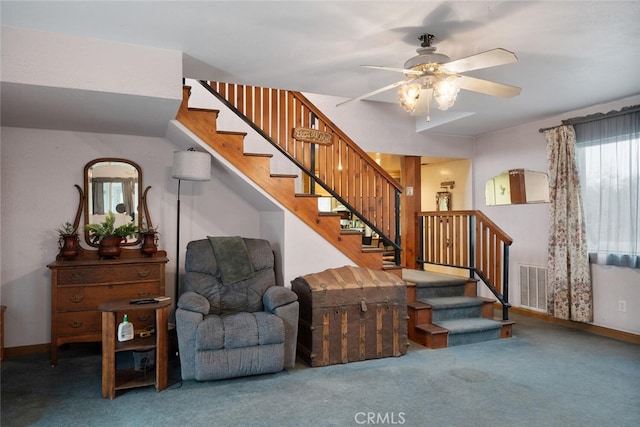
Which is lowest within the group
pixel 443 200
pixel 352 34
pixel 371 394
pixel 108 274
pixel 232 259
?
pixel 371 394

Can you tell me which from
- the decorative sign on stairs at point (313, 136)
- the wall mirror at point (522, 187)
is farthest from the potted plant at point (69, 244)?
the wall mirror at point (522, 187)

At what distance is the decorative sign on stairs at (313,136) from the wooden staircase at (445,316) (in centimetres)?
182

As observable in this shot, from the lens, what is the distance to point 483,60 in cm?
249

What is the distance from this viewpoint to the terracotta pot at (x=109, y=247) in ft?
12.9

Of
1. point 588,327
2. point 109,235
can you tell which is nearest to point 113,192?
point 109,235

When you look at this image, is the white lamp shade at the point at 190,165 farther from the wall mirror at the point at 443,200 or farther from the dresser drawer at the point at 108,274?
the wall mirror at the point at 443,200

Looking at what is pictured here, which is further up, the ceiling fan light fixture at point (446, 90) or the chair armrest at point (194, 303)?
the ceiling fan light fixture at point (446, 90)

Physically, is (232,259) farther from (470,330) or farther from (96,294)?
(470,330)

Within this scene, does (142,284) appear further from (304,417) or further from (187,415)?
(304,417)

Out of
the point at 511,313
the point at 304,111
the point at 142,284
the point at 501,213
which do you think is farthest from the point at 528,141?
the point at 142,284

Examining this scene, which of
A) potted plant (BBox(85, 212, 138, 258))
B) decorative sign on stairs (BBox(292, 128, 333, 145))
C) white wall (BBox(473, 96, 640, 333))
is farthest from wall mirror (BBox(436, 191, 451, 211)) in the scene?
potted plant (BBox(85, 212, 138, 258))

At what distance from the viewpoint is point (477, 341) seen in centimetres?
431

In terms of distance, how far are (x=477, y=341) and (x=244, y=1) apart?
12.6ft

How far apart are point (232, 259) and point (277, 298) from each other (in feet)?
2.13
